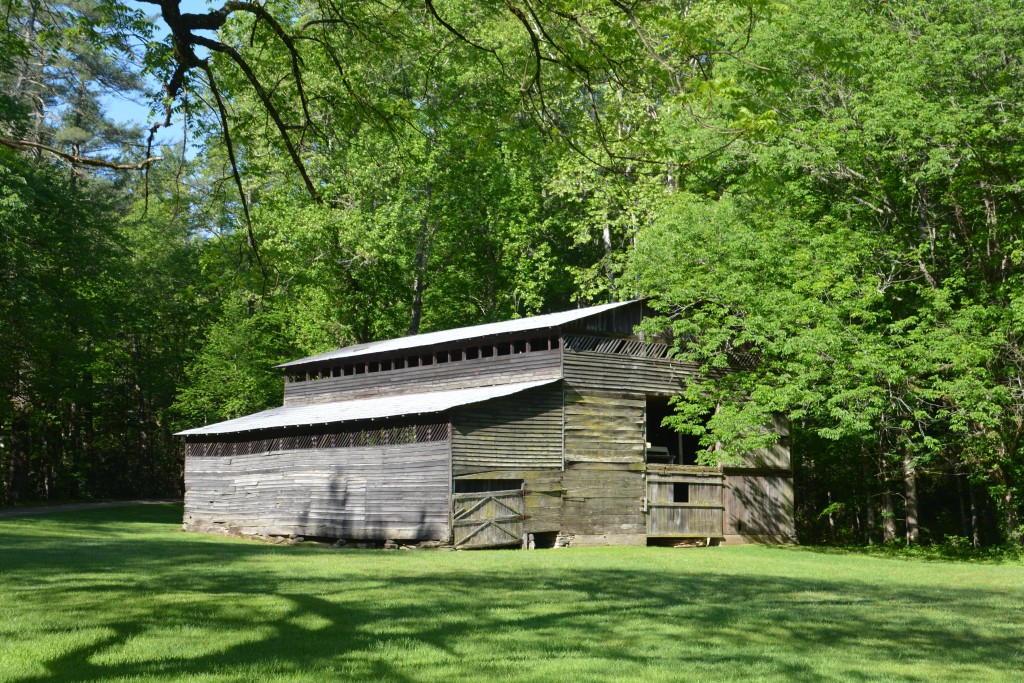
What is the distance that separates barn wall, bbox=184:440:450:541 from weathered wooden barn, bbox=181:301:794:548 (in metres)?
0.05

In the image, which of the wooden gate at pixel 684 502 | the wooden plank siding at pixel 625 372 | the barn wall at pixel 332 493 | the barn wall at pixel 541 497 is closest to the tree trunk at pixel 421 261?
the barn wall at pixel 332 493

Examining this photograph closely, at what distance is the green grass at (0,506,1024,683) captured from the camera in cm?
1048

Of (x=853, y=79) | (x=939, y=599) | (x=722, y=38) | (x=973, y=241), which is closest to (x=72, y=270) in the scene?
(x=722, y=38)

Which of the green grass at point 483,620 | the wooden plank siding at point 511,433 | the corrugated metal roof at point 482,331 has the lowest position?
the green grass at point 483,620

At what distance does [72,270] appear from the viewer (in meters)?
46.2

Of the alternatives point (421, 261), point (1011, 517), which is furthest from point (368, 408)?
point (1011, 517)

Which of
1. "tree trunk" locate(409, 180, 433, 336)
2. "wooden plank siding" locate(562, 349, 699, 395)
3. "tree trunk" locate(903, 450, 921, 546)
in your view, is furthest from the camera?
"tree trunk" locate(409, 180, 433, 336)

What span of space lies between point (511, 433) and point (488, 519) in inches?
98.6

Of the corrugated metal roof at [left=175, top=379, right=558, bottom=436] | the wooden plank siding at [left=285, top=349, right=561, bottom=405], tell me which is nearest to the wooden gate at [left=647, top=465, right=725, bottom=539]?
the wooden plank siding at [left=285, top=349, right=561, bottom=405]

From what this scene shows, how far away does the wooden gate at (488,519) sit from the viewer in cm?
2861

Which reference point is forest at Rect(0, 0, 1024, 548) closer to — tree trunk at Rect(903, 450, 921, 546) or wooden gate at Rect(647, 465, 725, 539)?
tree trunk at Rect(903, 450, 921, 546)

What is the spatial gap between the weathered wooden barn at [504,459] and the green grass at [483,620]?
197 inches

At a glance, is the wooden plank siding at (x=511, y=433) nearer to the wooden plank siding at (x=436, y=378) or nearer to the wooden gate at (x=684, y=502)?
the wooden plank siding at (x=436, y=378)

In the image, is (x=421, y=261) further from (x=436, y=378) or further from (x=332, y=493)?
(x=332, y=493)
